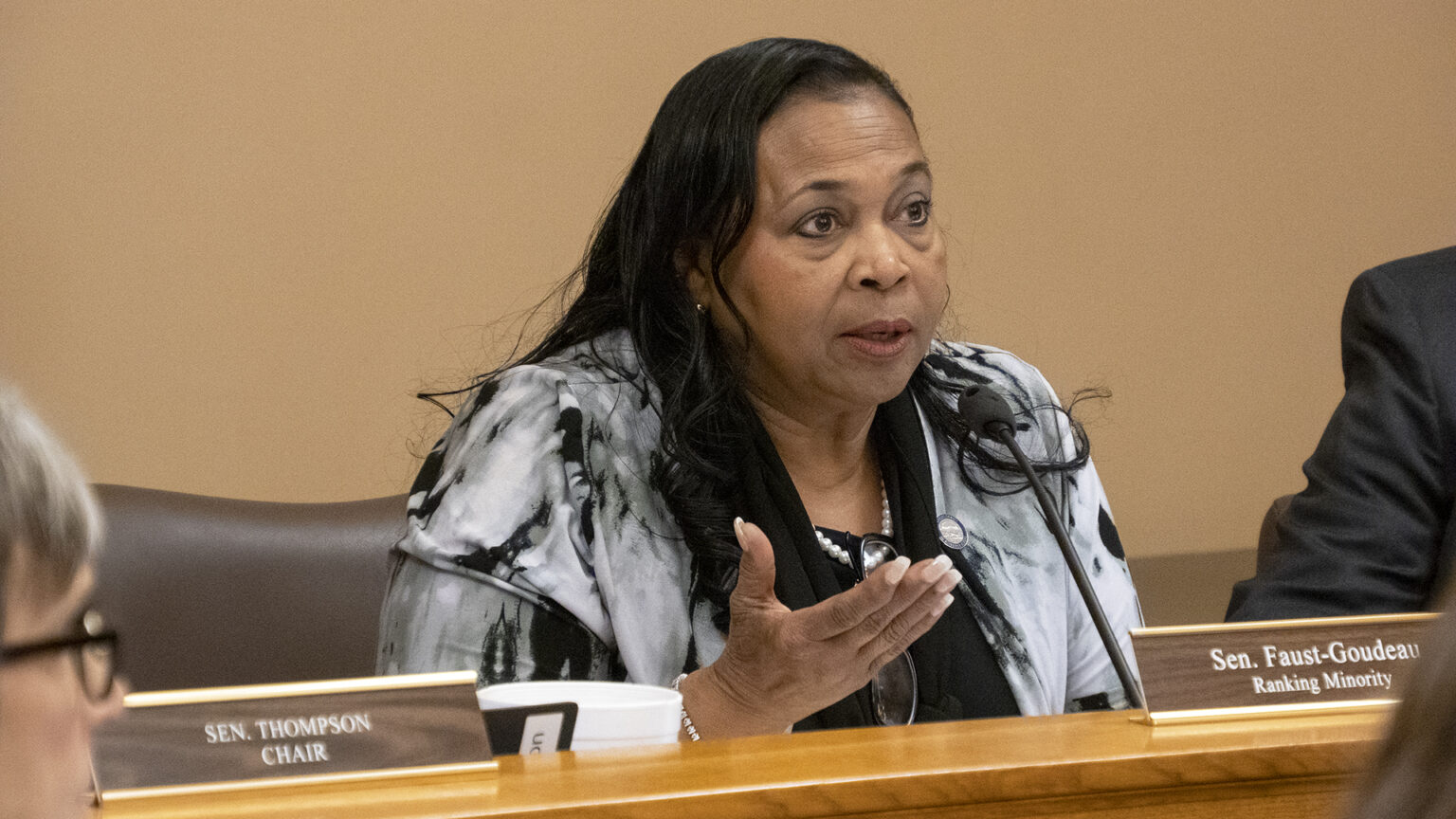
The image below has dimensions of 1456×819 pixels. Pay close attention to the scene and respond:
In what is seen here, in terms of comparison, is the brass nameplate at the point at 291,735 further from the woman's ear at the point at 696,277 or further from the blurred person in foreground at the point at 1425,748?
the woman's ear at the point at 696,277

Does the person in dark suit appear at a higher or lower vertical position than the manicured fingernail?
lower

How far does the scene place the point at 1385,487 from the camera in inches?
61.5

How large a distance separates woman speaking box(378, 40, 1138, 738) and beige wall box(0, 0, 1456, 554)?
1.22 metres

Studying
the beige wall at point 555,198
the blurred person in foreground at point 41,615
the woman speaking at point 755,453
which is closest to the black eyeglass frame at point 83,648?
the blurred person in foreground at point 41,615

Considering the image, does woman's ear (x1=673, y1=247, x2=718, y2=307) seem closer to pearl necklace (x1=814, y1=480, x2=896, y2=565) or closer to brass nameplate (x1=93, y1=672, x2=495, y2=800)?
pearl necklace (x1=814, y1=480, x2=896, y2=565)

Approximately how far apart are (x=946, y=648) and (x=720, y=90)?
0.71 metres

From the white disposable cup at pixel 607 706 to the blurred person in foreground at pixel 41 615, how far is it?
1.37 feet

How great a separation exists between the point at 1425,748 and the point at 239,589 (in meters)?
1.70

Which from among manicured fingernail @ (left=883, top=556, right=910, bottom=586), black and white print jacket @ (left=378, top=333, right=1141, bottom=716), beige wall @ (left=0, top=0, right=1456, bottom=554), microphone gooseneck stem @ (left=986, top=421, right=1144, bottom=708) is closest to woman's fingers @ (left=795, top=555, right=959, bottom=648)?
manicured fingernail @ (left=883, top=556, right=910, bottom=586)

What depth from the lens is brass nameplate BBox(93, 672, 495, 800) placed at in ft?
2.63

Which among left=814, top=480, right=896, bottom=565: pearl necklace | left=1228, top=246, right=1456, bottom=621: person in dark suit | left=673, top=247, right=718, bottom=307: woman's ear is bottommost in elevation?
left=814, top=480, right=896, bottom=565: pearl necklace

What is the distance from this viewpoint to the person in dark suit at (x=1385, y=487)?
1530 mm

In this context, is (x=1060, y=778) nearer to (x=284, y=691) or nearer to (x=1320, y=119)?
(x=284, y=691)

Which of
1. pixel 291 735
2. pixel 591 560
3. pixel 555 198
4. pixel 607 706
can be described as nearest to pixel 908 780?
pixel 607 706
